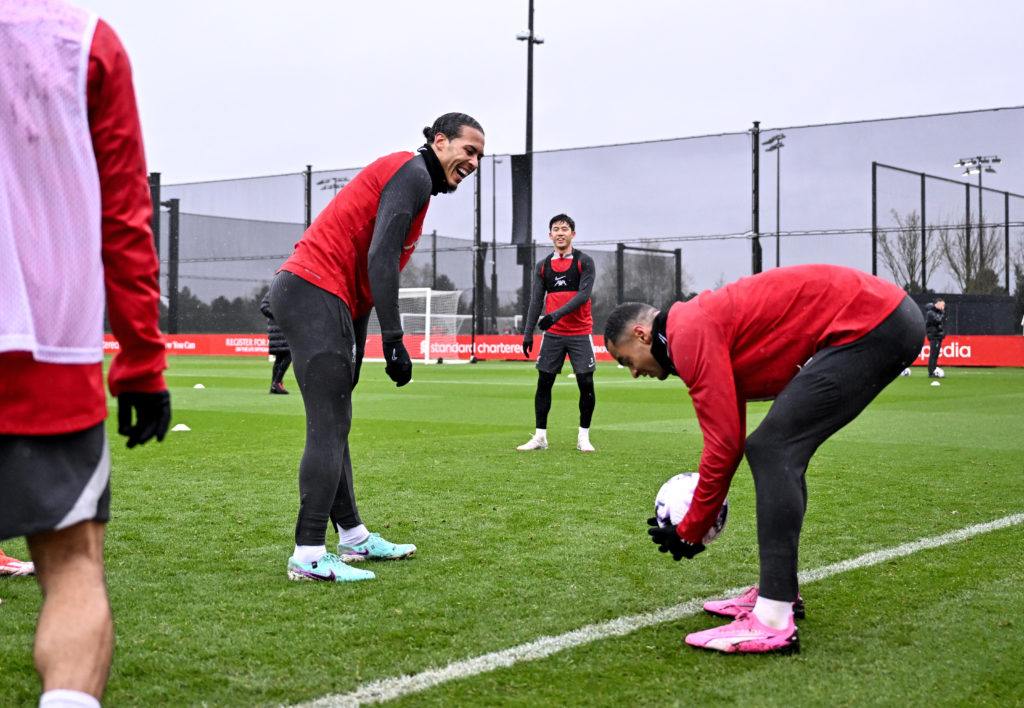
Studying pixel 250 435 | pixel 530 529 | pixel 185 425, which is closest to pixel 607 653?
pixel 530 529

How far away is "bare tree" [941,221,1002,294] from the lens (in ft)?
83.8

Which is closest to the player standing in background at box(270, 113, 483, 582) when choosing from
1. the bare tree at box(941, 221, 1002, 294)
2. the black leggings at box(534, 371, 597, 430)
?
the black leggings at box(534, 371, 597, 430)

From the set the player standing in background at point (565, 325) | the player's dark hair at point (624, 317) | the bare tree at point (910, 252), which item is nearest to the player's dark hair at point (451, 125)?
the player's dark hair at point (624, 317)

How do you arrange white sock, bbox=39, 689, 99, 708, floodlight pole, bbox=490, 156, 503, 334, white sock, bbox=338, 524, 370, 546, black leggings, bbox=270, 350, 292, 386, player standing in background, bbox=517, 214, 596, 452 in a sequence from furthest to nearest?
floodlight pole, bbox=490, 156, 503, 334
black leggings, bbox=270, 350, 292, 386
player standing in background, bbox=517, 214, 596, 452
white sock, bbox=338, 524, 370, 546
white sock, bbox=39, 689, 99, 708

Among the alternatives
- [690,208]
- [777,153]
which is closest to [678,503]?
[777,153]

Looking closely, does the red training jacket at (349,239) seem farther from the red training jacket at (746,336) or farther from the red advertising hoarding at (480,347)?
the red advertising hoarding at (480,347)

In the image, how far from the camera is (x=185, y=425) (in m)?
11.0

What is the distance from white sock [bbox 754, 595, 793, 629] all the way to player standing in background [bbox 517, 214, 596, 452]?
566 centimetres

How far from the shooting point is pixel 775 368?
141 inches

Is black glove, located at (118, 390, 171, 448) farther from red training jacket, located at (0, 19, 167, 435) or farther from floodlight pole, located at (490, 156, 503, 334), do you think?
floodlight pole, located at (490, 156, 503, 334)

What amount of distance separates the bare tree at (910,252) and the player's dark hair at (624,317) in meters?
23.9

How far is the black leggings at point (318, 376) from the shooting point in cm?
432

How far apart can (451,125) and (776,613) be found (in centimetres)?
241

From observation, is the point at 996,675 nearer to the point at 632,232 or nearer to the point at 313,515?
the point at 313,515
